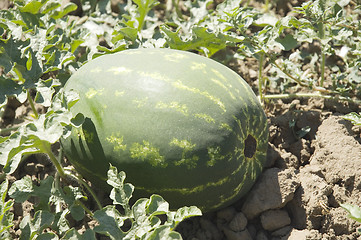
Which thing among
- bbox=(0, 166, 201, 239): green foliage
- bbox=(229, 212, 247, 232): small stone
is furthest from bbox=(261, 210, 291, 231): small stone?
bbox=(0, 166, 201, 239): green foliage

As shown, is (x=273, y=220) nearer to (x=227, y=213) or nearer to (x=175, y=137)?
(x=227, y=213)

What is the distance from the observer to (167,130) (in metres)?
2.59

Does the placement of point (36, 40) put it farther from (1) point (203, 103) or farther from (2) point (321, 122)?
(2) point (321, 122)

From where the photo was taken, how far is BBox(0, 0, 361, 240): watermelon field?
102 inches

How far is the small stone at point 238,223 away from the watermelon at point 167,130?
142 millimetres

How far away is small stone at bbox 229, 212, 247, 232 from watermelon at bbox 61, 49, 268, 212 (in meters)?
0.14

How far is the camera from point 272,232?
295cm

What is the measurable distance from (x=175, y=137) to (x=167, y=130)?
0.18 ft

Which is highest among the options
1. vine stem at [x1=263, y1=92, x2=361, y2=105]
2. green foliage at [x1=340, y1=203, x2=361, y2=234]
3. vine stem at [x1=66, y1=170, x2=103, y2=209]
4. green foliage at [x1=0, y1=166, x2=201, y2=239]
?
green foliage at [x1=340, y1=203, x2=361, y2=234]

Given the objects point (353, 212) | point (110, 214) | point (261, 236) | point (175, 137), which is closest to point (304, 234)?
point (261, 236)

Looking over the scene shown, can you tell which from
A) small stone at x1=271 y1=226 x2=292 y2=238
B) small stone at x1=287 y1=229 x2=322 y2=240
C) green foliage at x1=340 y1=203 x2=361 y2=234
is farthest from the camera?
small stone at x1=271 y1=226 x2=292 y2=238

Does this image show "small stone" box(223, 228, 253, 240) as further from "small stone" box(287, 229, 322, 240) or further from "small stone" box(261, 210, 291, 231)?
"small stone" box(287, 229, 322, 240)

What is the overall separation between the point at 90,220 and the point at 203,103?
3.44 feet

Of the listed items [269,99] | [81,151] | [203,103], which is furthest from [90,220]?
[269,99]
